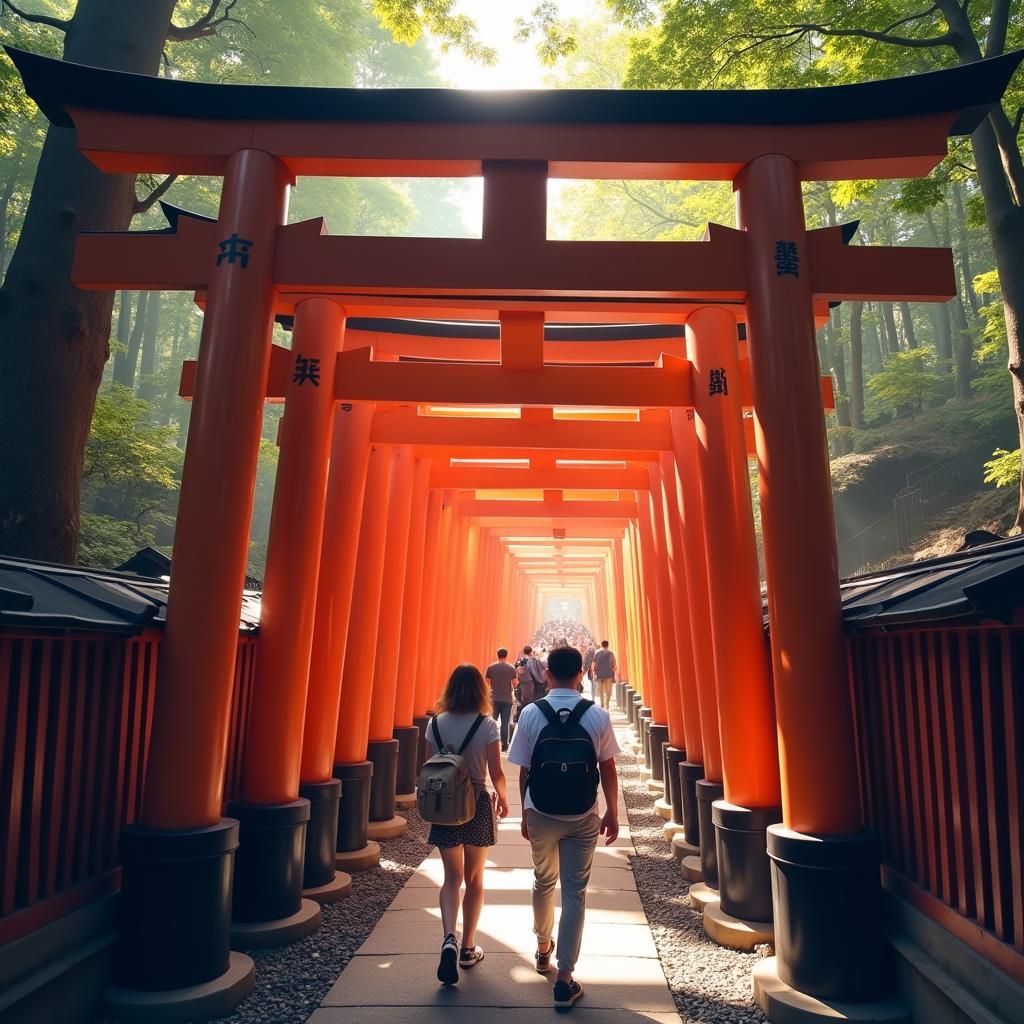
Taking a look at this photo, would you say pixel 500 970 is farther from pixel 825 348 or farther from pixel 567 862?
pixel 825 348

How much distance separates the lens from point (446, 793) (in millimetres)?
3646

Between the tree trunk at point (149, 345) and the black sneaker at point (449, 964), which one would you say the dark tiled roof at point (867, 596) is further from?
the tree trunk at point (149, 345)

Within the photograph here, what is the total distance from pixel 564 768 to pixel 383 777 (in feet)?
14.2

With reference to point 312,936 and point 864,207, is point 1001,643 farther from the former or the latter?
point 864,207

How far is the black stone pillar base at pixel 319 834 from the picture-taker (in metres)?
5.16

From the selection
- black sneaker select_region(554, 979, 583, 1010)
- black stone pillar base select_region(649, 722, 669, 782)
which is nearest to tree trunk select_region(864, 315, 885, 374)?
black stone pillar base select_region(649, 722, 669, 782)

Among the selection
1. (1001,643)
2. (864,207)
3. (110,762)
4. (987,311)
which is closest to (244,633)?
(110,762)

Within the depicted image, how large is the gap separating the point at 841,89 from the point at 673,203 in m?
24.4

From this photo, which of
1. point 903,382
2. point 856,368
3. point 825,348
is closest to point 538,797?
point 903,382

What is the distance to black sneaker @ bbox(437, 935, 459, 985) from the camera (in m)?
3.72

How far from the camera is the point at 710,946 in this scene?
14.3 feet

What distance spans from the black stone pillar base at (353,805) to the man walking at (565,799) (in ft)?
8.82

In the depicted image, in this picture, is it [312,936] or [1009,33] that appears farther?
[1009,33]

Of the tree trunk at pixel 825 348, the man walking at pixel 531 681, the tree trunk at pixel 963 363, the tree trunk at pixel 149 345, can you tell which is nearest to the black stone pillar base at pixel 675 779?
the man walking at pixel 531 681
